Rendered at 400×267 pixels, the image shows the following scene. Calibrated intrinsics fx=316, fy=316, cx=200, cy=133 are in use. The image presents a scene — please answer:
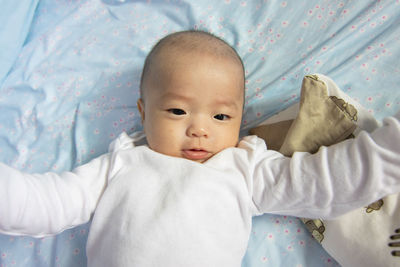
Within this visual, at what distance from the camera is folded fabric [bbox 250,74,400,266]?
0.92m

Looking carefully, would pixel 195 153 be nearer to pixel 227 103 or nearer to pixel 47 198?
pixel 227 103

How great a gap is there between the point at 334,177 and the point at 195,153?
418mm

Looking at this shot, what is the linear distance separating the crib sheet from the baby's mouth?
33 cm

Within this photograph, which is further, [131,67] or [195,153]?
[131,67]

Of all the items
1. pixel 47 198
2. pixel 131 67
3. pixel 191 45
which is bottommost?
pixel 47 198

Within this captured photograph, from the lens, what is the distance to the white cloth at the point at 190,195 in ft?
2.79

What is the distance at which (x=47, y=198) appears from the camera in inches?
36.9

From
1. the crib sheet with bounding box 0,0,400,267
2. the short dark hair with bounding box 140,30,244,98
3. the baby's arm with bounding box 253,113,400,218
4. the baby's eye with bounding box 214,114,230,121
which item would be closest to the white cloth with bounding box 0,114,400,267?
the baby's arm with bounding box 253,113,400,218

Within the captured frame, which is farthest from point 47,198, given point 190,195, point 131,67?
point 131,67

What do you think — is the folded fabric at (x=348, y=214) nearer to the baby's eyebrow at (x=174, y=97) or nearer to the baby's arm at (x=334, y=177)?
the baby's arm at (x=334, y=177)

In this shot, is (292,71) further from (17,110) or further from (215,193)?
(17,110)

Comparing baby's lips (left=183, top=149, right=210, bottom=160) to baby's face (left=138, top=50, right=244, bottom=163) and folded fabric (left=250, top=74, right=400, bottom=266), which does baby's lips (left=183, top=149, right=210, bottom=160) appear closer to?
baby's face (left=138, top=50, right=244, bottom=163)

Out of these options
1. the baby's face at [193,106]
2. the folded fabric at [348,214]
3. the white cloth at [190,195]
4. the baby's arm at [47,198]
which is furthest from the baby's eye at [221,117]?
the baby's arm at [47,198]

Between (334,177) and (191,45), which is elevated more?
(191,45)
